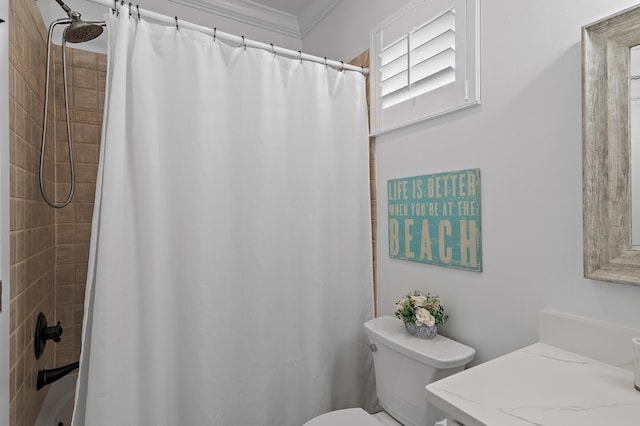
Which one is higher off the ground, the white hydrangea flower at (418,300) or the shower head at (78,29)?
the shower head at (78,29)

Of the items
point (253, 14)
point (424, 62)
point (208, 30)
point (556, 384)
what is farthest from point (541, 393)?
point (253, 14)

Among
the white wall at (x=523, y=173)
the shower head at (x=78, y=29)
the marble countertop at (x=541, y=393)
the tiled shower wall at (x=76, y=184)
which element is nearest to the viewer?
the marble countertop at (x=541, y=393)

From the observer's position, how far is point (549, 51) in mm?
1079

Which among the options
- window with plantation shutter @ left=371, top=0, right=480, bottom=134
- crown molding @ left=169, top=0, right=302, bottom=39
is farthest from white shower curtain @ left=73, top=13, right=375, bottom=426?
crown molding @ left=169, top=0, right=302, bottom=39

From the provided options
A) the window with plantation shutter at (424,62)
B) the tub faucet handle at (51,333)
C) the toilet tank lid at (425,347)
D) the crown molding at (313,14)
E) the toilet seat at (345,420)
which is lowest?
the toilet seat at (345,420)

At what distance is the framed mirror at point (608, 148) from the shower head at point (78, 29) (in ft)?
5.55

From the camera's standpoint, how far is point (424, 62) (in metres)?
1.49

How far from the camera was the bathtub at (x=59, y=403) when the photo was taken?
1.51m

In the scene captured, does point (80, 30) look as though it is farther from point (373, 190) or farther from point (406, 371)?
point (406, 371)

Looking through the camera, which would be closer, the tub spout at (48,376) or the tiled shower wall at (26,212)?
the tiled shower wall at (26,212)

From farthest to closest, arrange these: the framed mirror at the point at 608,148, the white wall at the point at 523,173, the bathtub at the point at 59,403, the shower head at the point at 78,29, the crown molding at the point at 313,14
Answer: the crown molding at the point at 313,14
the bathtub at the point at 59,403
the shower head at the point at 78,29
the white wall at the point at 523,173
the framed mirror at the point at 608,148

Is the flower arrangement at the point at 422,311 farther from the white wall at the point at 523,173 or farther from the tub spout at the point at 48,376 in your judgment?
the tub spout at the point at 48,376

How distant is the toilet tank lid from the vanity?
229 mm

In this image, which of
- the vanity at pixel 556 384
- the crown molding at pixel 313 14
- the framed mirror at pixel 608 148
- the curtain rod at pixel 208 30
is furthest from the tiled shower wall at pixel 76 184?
the framed mirror at pixel 608 148
